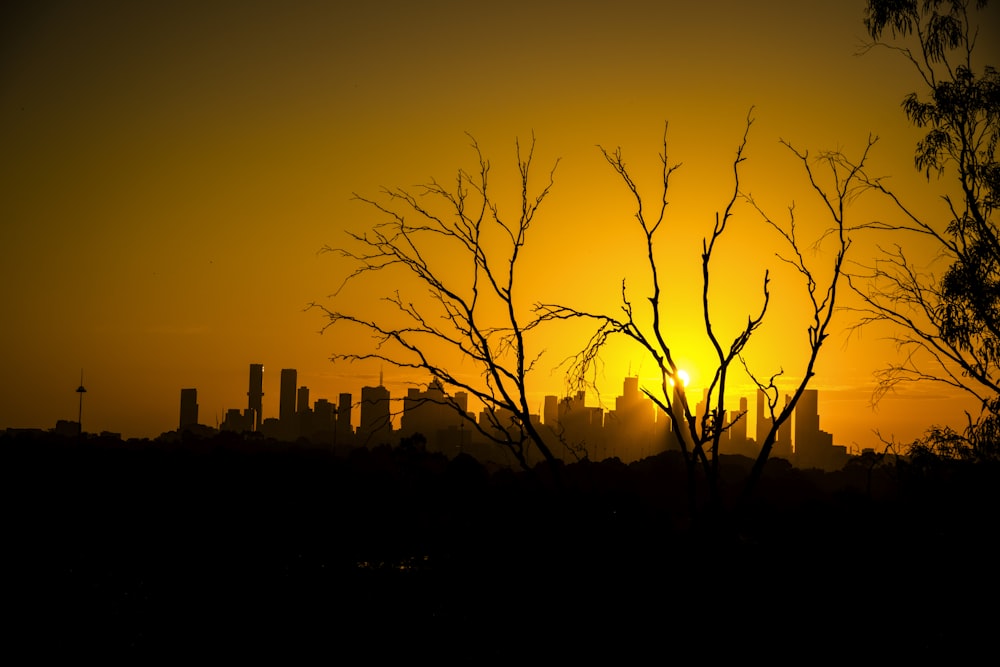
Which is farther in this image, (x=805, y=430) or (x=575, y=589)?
(x=805, y=430)

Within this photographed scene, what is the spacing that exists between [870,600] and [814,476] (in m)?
50.7

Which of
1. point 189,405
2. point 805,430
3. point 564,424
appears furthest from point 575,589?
point 189,405

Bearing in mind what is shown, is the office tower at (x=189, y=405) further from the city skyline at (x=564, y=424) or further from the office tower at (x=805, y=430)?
the office tower at (x=805, y=430)

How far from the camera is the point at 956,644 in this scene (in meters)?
14.2

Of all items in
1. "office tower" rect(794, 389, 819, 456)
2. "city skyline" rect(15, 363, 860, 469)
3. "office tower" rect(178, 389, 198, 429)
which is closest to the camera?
"city skyline" rect(15, 363, 860, 469)

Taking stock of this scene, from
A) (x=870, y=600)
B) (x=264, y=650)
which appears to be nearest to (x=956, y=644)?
(x=870, y=600)

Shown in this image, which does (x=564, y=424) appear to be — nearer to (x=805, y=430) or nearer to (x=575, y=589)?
(x=575, y=589)

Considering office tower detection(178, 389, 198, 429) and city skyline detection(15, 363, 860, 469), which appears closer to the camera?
city skyline detection(15, 363, 860, 469)

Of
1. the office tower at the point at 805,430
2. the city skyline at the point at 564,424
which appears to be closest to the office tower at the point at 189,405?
the city skyline at the point at 564,424

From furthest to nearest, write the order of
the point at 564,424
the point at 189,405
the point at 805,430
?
the point at 189,405
the point at 805,430
the point at 564,424

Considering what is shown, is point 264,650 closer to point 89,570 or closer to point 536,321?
point 536,321

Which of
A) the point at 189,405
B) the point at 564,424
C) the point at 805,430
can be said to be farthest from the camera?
the point at 189,405

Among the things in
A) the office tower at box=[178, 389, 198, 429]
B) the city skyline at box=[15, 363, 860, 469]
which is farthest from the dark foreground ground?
the office tower at box=[178, 389, 198, 429]

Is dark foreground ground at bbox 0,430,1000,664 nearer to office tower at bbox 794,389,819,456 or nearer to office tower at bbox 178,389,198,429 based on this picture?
office tower at bbox 794,389,819,456
